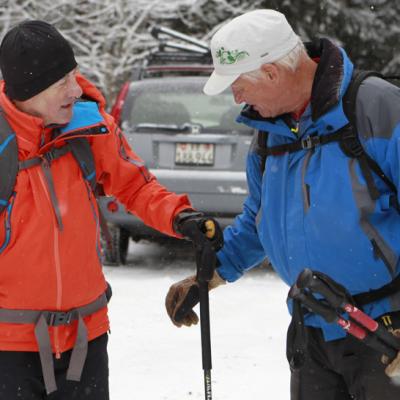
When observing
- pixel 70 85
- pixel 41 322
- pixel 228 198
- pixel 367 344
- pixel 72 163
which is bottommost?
pixel 228 198

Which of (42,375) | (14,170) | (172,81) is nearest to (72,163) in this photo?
(14,170)

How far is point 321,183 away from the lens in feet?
9.10

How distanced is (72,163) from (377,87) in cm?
111

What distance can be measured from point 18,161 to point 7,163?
4cm

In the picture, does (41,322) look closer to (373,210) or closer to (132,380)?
(373,210)

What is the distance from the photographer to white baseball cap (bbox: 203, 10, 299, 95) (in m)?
→ 2.89

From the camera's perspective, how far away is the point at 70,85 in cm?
310

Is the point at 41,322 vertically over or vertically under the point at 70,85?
under

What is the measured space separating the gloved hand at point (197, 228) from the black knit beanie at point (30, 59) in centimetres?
70

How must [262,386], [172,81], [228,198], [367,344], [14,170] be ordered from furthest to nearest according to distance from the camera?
[172,81] < [228,198] < [262,386] < [14,170] < [367,344]

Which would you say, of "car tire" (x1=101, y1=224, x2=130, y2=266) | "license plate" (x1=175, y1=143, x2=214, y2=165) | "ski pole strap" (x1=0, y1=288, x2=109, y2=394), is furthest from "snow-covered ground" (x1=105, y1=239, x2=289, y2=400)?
"ski pole strap" (x1=0, y1=288, x2=109, y2=394)

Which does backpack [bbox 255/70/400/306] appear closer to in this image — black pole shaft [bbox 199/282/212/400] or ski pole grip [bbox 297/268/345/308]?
ski pole grip [bbox 297/268/345/308]

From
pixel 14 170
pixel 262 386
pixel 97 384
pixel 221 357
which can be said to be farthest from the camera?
pixel 221 357

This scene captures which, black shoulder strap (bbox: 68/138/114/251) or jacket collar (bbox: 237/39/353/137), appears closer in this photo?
jacket collar (bbox: 237/39/353/137)
